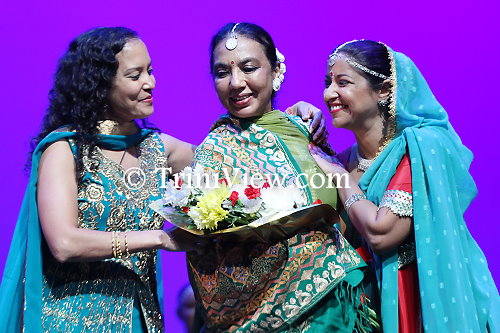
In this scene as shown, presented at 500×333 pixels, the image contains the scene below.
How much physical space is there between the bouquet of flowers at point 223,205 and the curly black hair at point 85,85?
511 mm

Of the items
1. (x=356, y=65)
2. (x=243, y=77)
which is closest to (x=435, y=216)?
(x=356, y=65)

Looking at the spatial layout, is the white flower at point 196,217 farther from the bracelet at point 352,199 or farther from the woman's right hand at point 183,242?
the bracelet at point 352,199

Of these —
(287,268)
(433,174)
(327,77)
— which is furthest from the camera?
(327,77)

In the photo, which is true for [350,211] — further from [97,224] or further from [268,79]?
[97,224]

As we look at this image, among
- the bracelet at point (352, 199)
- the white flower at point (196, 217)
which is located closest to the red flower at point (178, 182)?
the white flower at point (196, 217)

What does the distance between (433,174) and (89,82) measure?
1.41 metres

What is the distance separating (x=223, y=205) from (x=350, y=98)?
33.2 inches

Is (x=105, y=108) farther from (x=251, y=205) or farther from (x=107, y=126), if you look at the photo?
(x=251, y=205)

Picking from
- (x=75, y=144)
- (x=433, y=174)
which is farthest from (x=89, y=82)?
(x=433, y=174)

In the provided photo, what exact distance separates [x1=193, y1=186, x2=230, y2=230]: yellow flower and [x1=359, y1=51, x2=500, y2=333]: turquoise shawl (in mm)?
733

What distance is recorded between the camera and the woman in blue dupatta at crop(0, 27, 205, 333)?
103 inches

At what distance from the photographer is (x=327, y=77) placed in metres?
3.04

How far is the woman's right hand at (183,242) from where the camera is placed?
2627 millimetres

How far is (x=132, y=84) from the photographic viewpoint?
112 inches
